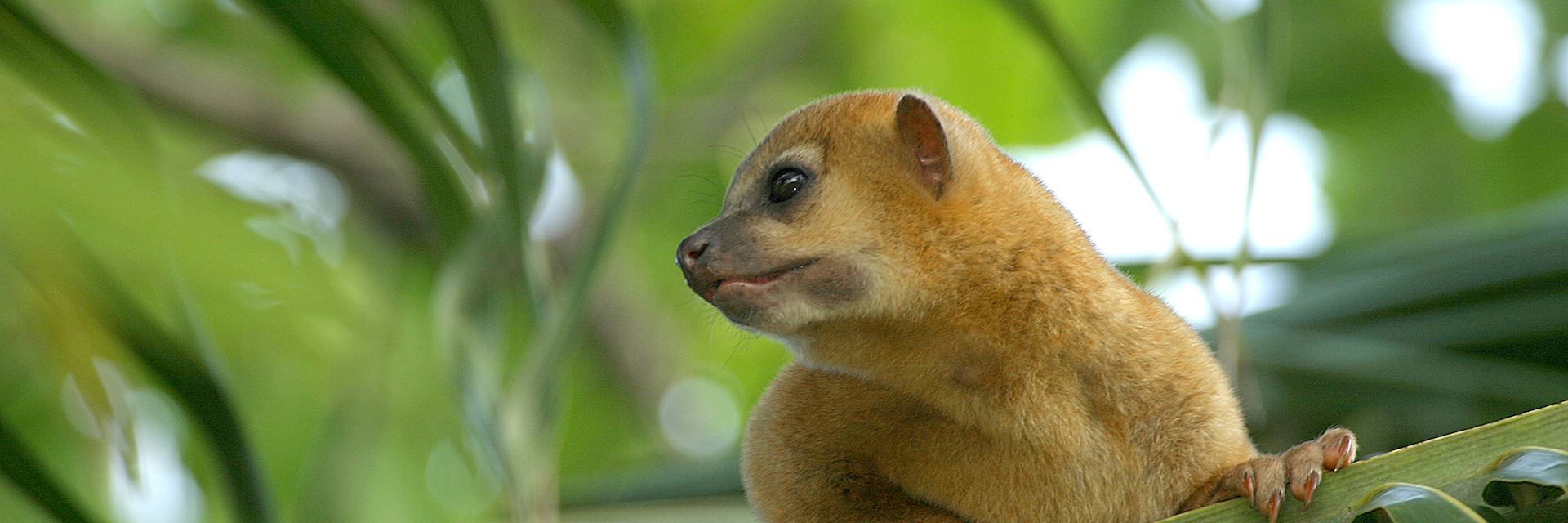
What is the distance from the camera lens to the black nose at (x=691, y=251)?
6.19 feet

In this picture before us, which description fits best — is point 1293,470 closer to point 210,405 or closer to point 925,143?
point 925,143

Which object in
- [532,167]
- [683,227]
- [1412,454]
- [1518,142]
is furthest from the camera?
[683,227]

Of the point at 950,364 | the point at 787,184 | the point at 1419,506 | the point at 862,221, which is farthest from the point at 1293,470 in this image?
the point at 787,184

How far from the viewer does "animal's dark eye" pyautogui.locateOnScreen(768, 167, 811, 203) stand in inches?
79.7

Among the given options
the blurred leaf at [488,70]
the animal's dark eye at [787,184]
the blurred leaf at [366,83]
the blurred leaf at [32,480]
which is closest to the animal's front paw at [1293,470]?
the animal's dark eye at [787,184]

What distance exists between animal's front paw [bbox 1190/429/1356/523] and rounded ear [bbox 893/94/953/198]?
1.90 feet

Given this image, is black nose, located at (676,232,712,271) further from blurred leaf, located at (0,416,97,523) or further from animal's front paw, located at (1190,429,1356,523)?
blurred leaf, located at (0,416,97,523)

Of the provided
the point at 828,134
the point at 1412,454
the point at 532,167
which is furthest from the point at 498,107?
the point at 1412,454

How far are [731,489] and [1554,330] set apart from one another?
149cm

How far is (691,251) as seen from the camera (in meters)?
1.90

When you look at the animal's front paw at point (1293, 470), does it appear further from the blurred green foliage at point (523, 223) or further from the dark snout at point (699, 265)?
the dark snout at point (699, 265)

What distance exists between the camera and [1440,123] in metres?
5.42

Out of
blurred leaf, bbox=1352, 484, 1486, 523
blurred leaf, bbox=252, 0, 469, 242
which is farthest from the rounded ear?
blurred leaf, bbox=1352, 484, 1486, 523

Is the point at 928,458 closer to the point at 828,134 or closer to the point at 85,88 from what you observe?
the point at 828,134
